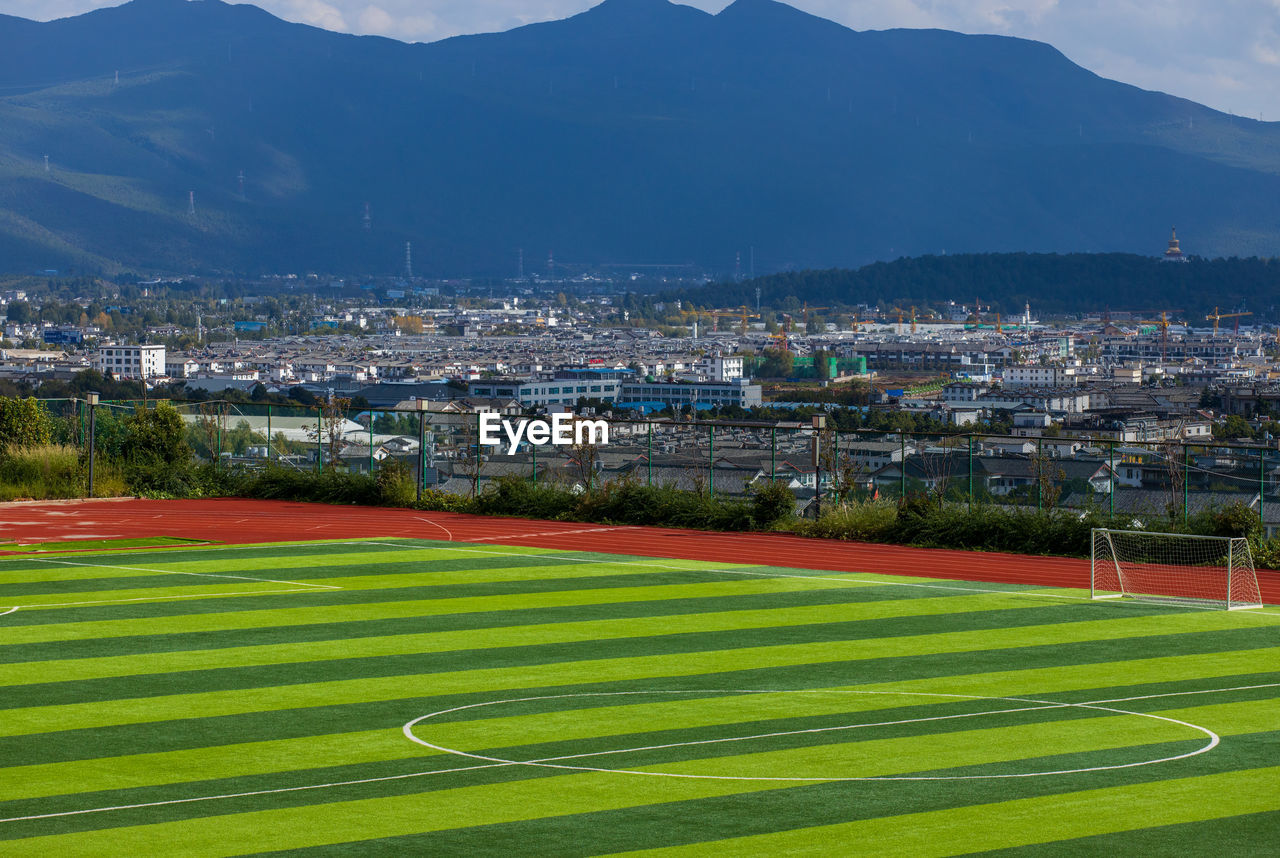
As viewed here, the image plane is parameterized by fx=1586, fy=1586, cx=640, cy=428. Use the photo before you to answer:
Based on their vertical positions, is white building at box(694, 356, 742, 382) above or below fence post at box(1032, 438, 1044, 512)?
above

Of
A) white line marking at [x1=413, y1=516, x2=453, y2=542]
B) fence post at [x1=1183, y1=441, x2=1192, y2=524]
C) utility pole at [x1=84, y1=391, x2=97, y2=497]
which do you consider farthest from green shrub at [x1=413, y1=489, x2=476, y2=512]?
fence post at [x1=1183, y1=441, x2=1192, y2=524]

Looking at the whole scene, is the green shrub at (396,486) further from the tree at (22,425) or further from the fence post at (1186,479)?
the fence post at (1186,479)

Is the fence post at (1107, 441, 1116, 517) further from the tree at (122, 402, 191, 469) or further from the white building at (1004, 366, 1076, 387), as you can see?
the white building at (1004, 366, 1076, 387)

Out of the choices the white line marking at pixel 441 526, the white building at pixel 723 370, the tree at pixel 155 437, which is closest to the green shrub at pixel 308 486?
the tree at pixel 155 437

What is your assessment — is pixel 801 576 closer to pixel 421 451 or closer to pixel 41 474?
pixel 421 451

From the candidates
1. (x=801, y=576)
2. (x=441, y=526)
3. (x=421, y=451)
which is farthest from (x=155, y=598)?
(x=421, y=451)

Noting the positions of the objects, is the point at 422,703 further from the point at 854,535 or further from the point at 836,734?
the point at 854,535

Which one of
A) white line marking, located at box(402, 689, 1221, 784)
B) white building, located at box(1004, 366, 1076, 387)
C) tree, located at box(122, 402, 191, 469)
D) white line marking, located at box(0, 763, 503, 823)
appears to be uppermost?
white building, located at box(1004, 366, 1076, 387)
